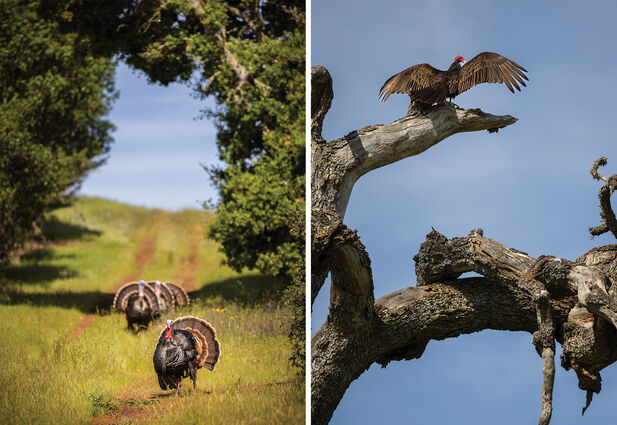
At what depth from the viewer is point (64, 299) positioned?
705 centimetres

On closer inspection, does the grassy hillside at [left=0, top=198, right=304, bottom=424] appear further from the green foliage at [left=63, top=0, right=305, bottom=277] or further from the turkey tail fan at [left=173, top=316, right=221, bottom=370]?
the green foliage at [left=63, top=0, right=305, bottom=277]

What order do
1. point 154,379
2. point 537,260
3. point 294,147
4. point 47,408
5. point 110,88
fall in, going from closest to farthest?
point 47,408 < point 154,379 < point 537,260 < point 294,147 < point 110,88

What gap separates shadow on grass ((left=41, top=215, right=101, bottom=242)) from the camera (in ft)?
39.5

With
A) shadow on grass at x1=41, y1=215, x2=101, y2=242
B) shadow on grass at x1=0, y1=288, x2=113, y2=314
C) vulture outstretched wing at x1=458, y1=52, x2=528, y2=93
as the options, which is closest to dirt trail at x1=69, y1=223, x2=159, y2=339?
shadow on grass at x1=0, y1=288, x2=113, y2=314

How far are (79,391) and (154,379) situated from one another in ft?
1.92

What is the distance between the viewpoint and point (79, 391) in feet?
16.5

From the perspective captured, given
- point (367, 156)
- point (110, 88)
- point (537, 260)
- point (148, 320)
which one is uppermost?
point (110, 88)

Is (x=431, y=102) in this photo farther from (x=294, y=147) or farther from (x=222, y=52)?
(x=222, y=52)

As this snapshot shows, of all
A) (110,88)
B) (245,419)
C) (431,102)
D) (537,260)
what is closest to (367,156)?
(431,102)

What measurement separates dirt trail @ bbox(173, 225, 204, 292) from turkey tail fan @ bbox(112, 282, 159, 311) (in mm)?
504

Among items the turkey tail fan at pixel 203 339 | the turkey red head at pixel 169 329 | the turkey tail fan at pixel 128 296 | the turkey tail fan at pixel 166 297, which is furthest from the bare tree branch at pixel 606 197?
the turkey tail fan at pixel 128 296

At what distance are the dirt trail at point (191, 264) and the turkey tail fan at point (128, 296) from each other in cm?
50

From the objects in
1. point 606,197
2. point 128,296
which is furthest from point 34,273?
point 606,197

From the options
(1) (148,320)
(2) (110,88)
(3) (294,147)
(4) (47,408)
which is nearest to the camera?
(4) (47,408)
